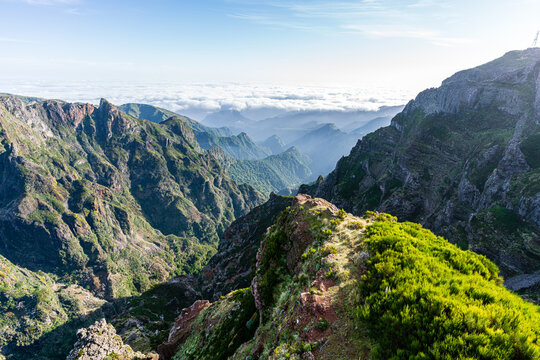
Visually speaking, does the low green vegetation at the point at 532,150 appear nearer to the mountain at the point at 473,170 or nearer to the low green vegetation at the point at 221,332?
the mountain at the point at 473,170

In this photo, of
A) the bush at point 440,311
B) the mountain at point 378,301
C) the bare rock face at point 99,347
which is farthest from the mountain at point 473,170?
the bare rock face at point 99,347

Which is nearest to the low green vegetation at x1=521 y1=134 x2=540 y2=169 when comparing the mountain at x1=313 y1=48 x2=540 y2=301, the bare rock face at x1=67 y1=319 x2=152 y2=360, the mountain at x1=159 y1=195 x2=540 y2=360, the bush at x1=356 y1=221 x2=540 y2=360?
the mountain at x1=313 y1=48 x2=540 y2=301

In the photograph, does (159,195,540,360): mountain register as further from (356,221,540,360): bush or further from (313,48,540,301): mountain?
(313,48,540,301): mountain

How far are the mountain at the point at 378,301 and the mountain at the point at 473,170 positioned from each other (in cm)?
3693

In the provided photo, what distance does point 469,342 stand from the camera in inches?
379

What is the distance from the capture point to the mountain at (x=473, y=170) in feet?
173

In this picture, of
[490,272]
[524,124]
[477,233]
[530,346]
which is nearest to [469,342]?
[530,346]

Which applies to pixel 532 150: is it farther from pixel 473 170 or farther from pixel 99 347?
pixel 99 347

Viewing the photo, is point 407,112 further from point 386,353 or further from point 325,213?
point 386,353

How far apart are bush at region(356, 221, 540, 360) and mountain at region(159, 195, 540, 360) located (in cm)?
4

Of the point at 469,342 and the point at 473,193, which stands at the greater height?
the point at 469,342

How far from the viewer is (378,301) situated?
1288 cm

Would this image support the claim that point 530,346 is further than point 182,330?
No

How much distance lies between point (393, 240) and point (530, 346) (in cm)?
957
